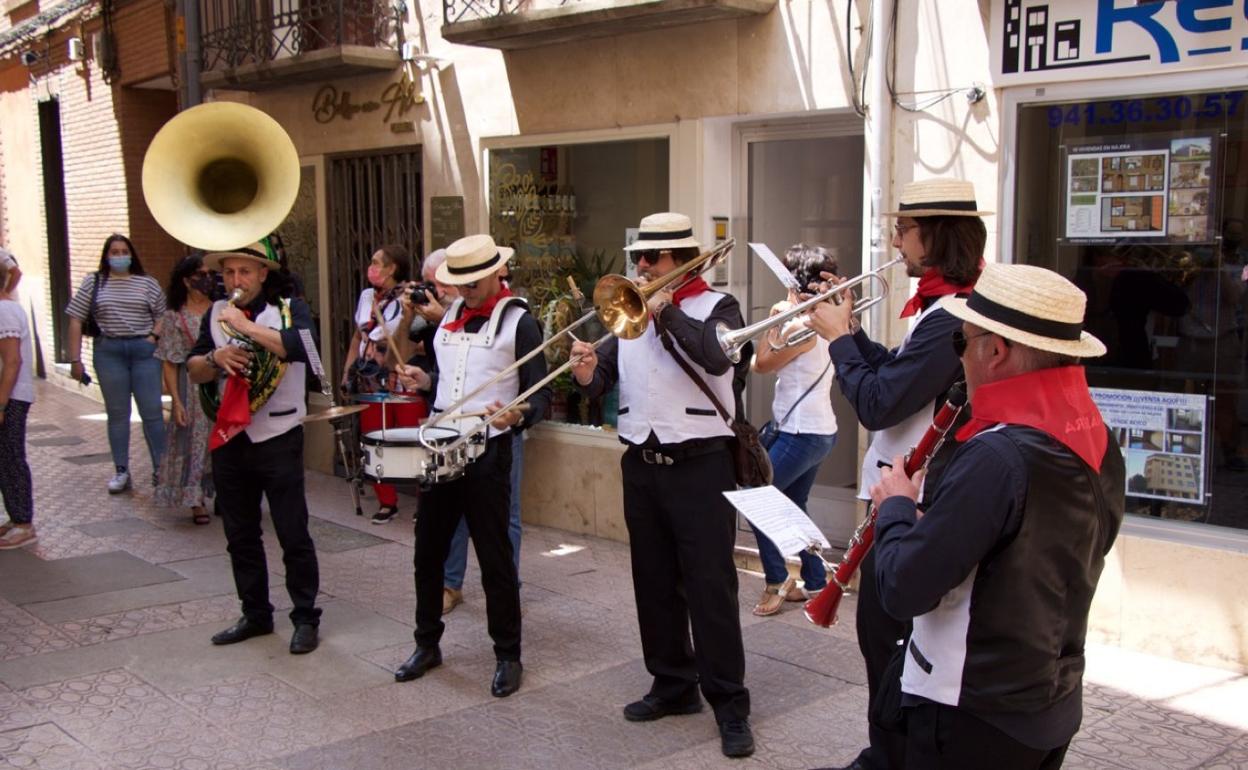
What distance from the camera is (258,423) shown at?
18.7ft

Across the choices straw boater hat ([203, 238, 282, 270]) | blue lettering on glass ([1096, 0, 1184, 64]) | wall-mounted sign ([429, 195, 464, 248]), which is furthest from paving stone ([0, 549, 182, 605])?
blue lettering on glass ([1096, 0, 1184, 64])

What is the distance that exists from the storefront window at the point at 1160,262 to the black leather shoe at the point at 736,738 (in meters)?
2.44

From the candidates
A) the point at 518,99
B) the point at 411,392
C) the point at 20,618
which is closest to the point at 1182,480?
the point at 411,392

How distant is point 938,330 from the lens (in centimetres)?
353

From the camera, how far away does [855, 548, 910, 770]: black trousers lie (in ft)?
11.8

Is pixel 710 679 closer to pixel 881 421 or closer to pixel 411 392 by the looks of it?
pixel 881 421

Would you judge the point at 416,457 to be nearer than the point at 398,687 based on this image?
Yes

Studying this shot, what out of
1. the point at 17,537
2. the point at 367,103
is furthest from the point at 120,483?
the point at 367,103

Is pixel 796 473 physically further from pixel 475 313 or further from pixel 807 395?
pixel 475 313

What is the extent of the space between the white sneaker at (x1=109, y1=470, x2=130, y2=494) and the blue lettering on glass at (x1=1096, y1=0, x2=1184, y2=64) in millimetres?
7629

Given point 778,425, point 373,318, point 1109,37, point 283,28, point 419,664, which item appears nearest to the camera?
point 419,664

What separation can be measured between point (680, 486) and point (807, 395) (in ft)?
5.63

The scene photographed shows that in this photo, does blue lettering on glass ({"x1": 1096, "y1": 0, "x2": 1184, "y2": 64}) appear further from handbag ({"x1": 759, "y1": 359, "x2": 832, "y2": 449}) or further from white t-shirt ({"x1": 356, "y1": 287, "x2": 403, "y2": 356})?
white t-shirt ({"x1": 356, "y1": 287, "x2": 403, "y2": 356})

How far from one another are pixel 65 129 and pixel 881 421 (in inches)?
565
